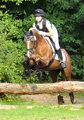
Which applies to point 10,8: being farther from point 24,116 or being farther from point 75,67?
point 24,116

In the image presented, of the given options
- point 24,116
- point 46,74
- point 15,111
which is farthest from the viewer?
point 46,74

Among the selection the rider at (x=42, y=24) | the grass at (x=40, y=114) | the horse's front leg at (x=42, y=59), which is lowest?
the grass at (x=40, y=114)

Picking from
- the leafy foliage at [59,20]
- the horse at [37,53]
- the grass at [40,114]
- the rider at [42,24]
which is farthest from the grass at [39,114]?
the leafy foliage at [59,20]

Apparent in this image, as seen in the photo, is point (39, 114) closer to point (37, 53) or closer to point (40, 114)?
point (40, 114)

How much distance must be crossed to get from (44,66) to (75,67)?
6690 millimetres

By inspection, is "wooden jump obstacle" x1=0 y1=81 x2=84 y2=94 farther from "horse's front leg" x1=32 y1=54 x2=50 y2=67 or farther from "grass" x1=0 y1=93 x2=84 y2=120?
"horse's front leg" x1=32 y1=54 x2=50 y2=67

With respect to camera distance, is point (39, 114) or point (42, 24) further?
point (42, 24)

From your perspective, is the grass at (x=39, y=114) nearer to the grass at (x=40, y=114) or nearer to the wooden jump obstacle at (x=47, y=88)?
the grass at (x=40, y=114)

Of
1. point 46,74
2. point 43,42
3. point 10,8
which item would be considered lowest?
point 46,74

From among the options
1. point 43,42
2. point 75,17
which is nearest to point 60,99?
point 43,42

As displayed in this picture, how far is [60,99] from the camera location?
11.0 meters

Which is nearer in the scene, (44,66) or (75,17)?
(44,66)

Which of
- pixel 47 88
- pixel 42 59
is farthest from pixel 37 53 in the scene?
pixel 47 88

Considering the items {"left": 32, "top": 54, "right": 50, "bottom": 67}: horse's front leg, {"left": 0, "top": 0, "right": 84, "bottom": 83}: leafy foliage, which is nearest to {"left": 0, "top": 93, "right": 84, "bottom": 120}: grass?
{"left": 32, "top": 54, "right": 50, "bottom": 67}: horse's front leg
